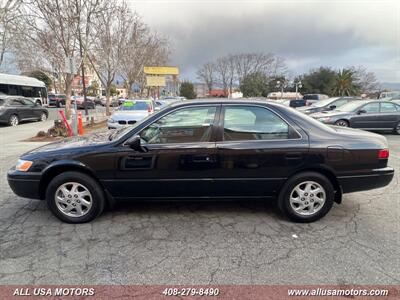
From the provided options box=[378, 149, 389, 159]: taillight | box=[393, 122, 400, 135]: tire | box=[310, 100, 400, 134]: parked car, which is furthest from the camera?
box=[393, 122, 400, 135]: tire

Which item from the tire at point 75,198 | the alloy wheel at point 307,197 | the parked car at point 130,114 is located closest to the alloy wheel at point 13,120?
the parked car at point 130,114

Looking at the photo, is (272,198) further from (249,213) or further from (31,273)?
(31,273)

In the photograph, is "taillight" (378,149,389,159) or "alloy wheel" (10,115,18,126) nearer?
"taillight" (378,149,389,159)

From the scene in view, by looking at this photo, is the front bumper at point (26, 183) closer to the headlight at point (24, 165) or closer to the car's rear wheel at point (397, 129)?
the headlight at point (24, 165)

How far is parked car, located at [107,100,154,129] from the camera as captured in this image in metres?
10.1

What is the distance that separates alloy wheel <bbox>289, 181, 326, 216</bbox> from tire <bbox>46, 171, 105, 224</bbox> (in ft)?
8.18

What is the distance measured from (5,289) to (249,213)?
9.19ft

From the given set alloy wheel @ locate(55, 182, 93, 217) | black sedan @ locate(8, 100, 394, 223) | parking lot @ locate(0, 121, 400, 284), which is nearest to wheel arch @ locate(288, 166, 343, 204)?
black sedan @ locate(8, 100, 394, 223)

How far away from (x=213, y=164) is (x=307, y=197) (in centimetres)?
129

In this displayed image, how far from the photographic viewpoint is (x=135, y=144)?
10.6ft

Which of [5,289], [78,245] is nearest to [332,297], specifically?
[78,245]

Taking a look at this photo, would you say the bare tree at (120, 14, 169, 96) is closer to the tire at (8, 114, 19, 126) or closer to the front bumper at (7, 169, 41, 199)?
the tire at (8, 114, 19, 126)

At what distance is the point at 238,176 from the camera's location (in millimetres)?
3375

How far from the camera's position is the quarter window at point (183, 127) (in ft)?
11.0
